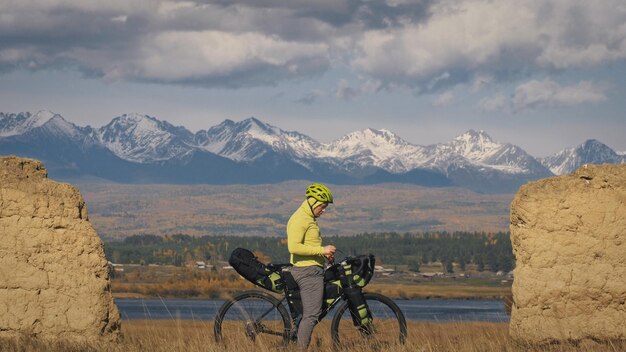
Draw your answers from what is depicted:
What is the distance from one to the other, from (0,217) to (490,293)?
132 m

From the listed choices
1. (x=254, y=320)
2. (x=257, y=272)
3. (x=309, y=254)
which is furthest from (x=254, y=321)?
(x=309, y=254)

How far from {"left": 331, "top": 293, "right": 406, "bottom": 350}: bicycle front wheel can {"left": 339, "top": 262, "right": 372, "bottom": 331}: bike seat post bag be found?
0.10m

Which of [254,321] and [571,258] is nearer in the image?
[254,321]

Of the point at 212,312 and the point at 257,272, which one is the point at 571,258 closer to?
the point at 257,272

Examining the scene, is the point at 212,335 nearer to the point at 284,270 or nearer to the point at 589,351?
the point at 284,270

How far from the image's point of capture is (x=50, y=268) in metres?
16.4

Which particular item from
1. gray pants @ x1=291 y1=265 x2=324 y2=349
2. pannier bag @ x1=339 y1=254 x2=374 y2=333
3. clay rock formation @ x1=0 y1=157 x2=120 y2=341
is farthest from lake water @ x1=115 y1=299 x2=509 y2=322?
gray pants @ x1=291 y1=265 x2=324 y2=349

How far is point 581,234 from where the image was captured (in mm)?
16344

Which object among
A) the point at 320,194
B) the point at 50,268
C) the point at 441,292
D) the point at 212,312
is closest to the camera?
the point at 320,194

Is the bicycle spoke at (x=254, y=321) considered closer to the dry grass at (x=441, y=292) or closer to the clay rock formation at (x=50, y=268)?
the clay rock formation at (x=50, y=268)

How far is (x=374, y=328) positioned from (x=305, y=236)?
1.77 meters

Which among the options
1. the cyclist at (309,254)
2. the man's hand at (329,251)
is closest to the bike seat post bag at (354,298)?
the cyclist at (309,254)

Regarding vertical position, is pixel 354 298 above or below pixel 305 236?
below

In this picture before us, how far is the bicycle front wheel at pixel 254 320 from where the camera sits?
15500 millimetres
